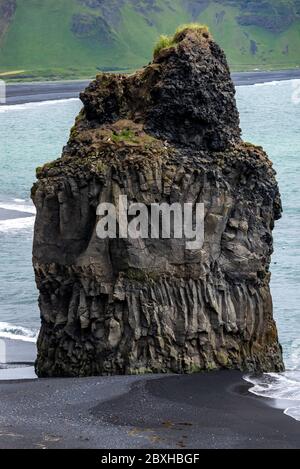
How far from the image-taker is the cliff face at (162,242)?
3108 cm

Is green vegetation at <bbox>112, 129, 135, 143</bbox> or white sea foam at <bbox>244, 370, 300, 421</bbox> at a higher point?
green vegetation at <bbox>112, 129, 135, 143</bbox>

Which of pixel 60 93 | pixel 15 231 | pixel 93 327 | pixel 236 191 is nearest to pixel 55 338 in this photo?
pixel 93 327

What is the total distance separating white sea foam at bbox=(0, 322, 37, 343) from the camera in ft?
128

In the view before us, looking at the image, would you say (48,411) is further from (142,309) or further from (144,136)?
(144,136)

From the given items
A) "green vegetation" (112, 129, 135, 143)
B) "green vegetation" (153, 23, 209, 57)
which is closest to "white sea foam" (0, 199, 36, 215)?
"green vegetation" (153, 23, 209, 57)

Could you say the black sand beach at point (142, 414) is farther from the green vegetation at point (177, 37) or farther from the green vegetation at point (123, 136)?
the green vegetation at point (177, 37)

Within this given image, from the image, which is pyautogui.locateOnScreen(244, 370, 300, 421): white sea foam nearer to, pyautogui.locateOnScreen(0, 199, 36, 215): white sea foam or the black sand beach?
the black sand beach

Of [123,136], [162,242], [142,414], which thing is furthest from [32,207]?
[142,414]

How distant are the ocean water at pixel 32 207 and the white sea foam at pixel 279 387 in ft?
0.08

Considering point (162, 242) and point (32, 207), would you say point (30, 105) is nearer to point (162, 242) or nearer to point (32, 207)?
point (32, 207)

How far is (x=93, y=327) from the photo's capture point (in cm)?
3144

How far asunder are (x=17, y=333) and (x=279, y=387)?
11301 mm

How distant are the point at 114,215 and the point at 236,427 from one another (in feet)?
22.2

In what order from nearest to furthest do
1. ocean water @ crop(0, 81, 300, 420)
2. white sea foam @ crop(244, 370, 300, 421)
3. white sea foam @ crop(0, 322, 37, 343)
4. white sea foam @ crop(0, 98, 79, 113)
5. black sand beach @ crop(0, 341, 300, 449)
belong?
black sand beach @ crop(0, 341, 300, 449) → white sea foam @ crop(244, 370, 300, 421) → white sea foam @ crop(0, 322, 37, 343) → ocean water @ crop(0, 81, 300, 420) → white sea foam @ crop(0, 98, 79, 113)
